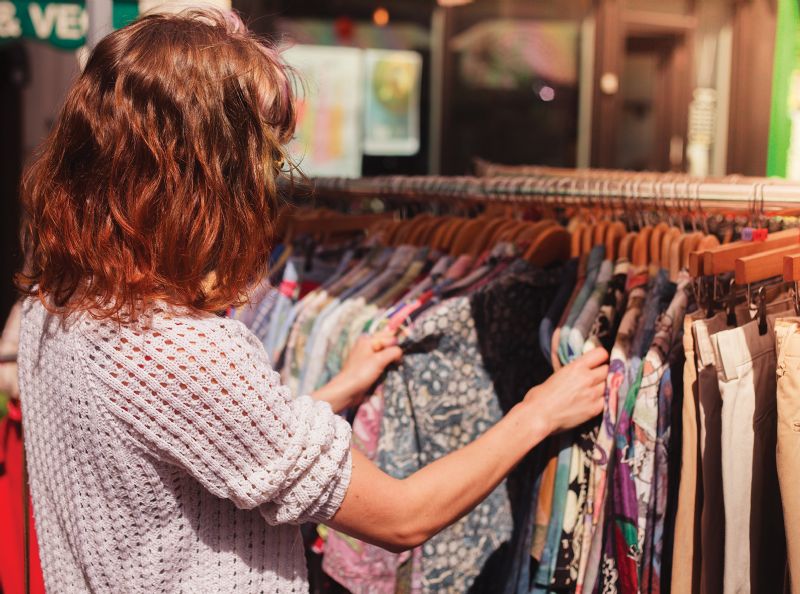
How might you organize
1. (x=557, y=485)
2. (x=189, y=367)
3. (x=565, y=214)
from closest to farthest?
1. (x=189, y=367)
2. (x=557, y=485)
3. (x=565, y=214)

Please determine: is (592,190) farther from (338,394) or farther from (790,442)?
(790,442)

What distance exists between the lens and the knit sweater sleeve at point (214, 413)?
1.17 metres

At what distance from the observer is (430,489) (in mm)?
1334

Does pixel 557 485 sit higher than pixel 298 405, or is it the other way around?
pixel 298 405

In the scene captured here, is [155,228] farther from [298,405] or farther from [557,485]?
[557,485]

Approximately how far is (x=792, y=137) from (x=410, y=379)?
3.29 meters

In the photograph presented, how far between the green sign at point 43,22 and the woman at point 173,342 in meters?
2.58

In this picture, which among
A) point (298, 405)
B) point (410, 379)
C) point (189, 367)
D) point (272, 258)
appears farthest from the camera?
point (272, 258)

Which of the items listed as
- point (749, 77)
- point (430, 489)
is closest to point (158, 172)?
point (430, 489)

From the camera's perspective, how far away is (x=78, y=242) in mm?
1224

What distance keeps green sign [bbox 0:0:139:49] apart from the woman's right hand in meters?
2.81

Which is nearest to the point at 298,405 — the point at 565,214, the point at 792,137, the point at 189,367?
the point at 189,367

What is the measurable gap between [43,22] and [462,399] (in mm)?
2698

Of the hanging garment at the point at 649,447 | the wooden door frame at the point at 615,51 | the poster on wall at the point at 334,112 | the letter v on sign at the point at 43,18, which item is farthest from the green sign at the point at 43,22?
the wooden door frame at the point at 615,51
